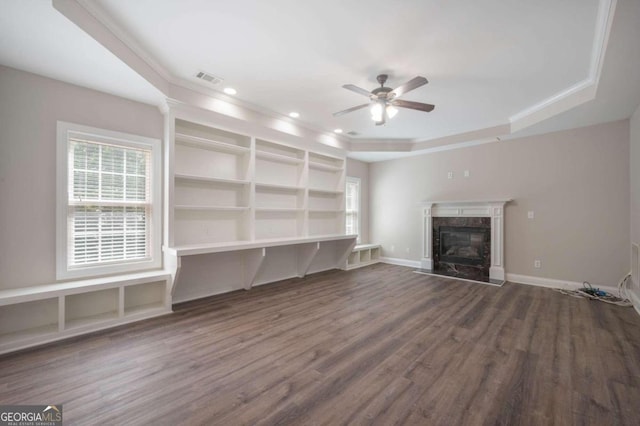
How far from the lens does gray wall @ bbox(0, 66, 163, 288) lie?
2.61m

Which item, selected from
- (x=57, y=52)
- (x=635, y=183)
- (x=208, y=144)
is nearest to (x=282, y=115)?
(x=208, y=144)

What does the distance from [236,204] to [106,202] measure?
170cm

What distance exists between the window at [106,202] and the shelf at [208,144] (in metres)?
0.33

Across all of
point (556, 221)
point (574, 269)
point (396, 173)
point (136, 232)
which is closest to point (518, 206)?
point (556, 221)

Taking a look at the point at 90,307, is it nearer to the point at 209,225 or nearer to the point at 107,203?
the point at 107,203

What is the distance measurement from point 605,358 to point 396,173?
507cm

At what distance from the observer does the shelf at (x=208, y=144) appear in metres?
3.67

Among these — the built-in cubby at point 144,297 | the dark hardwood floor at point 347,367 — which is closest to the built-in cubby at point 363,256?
the dark hardwood floor at point 347,367

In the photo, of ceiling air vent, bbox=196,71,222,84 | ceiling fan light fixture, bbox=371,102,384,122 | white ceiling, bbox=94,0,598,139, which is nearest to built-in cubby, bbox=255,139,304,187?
white ceiling, bbox=94,0,598,139

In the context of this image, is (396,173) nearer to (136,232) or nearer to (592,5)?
(592,5)

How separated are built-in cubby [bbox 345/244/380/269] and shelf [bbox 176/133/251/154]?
342cm

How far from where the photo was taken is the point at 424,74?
317 cm

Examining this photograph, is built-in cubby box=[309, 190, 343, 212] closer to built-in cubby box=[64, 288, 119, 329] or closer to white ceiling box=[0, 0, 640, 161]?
white ceiling box=[0, 0, 640, 161]

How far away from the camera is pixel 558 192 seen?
4664mm
